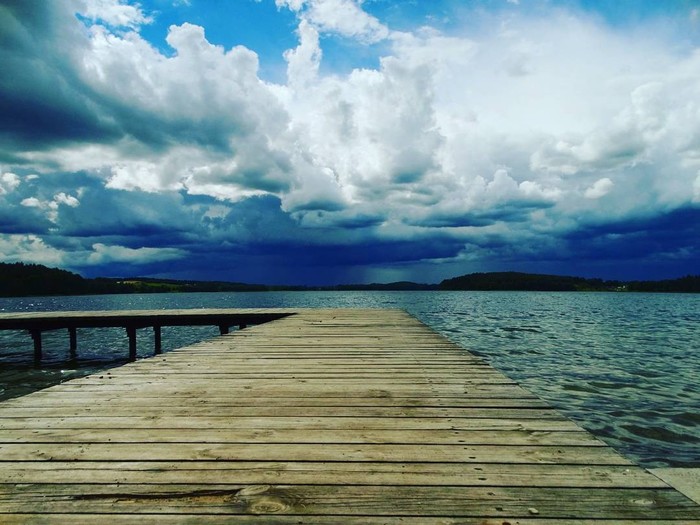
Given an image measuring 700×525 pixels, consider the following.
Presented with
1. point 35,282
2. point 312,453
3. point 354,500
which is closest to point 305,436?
point 312,453

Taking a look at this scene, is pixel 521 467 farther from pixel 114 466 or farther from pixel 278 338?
pixel 278 338

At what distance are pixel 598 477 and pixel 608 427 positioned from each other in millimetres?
7867

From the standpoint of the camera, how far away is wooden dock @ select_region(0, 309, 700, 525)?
7.63ft

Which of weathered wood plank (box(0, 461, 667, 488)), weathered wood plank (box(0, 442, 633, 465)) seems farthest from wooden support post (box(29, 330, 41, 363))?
weathered wood plank (box(0, 461, 667, 488))

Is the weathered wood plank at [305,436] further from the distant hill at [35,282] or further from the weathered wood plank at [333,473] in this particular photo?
the distant hill at [35,282]

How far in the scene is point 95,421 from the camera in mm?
3826

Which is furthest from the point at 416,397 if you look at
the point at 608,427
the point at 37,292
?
the point at 37,292

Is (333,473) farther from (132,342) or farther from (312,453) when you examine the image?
(132,342)

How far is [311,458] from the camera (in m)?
2.96

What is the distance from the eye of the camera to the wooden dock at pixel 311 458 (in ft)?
7.63

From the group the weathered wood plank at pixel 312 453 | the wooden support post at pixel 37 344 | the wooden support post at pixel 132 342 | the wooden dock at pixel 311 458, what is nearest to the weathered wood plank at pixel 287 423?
the wooden dock at pixel 311 458

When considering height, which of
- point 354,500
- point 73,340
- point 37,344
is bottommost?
point 73,340

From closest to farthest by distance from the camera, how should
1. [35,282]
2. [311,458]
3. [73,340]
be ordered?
[311,458]
[73,340]
[35,282]

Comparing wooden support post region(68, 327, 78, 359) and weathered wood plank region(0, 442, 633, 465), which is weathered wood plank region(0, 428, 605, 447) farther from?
wooden support post region(68, 327, 78, 359)
